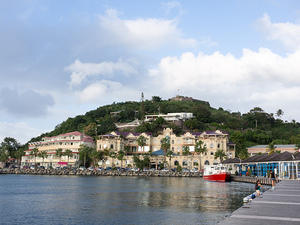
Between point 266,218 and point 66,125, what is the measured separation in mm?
173708

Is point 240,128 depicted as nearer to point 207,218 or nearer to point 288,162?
point 288,162

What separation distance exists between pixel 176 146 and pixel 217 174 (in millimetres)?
46754

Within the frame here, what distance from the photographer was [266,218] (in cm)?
1919

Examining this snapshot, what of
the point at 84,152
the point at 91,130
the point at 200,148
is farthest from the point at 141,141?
the point at 91,130

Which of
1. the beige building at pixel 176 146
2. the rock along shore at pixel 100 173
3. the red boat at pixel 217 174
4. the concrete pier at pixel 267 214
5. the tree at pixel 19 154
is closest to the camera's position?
the concrete pier at pixel 267 214

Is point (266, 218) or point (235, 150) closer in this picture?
point (266, 218)

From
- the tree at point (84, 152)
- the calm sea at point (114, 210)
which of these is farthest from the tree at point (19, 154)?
the calm sea at point (114, 210)

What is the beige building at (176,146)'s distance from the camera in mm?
119625

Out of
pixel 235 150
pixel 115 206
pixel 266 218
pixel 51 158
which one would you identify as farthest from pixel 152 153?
pixel 266 218

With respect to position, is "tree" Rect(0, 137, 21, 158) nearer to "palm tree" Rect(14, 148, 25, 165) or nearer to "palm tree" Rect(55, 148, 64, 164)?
"palm tree" Rect(14, 148, 25, 165)

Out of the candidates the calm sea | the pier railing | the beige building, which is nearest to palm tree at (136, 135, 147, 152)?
the beige building

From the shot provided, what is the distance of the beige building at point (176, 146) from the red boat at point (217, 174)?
105 ft

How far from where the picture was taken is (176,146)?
5015 inches

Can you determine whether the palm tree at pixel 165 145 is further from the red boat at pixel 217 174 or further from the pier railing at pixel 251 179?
the pier railing at pixel 251 179
